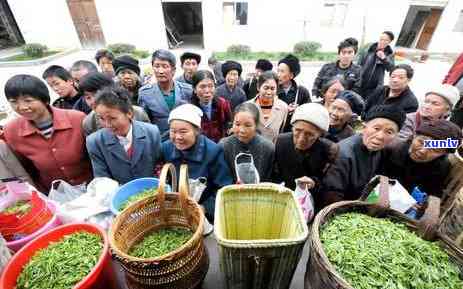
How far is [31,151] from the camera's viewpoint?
1876 mm

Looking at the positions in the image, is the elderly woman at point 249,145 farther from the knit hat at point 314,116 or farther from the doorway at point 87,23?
the doorway at point 87,23

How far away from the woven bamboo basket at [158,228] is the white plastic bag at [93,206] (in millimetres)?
325

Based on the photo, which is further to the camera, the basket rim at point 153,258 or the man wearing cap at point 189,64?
the man wearing cap at point 189,64

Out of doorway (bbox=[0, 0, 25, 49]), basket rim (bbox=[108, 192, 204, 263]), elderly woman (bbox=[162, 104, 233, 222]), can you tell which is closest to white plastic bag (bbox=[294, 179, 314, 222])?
elderly woman (bbox=[162, 104, 233, 222])

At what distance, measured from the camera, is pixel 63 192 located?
1.67m

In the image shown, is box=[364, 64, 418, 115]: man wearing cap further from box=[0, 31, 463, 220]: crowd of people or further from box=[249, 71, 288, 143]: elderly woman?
box=[249, 71, 288, 143]: elderly woman

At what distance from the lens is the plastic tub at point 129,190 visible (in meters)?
1.43

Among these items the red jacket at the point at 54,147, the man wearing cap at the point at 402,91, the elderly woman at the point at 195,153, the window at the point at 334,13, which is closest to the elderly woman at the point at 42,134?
the red jacket at the point at 54,147

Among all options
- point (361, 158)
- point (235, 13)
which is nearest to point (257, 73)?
point (361, 158)

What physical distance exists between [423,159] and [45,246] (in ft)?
7.86

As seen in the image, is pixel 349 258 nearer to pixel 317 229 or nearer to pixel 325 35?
pixel 317 229

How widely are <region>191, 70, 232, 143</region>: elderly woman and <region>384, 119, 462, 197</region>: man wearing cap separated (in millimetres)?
1902

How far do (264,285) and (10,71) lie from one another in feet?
46.2

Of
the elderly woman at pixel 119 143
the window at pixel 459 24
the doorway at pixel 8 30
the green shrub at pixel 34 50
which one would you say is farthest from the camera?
the doorway at pixel 8 30
